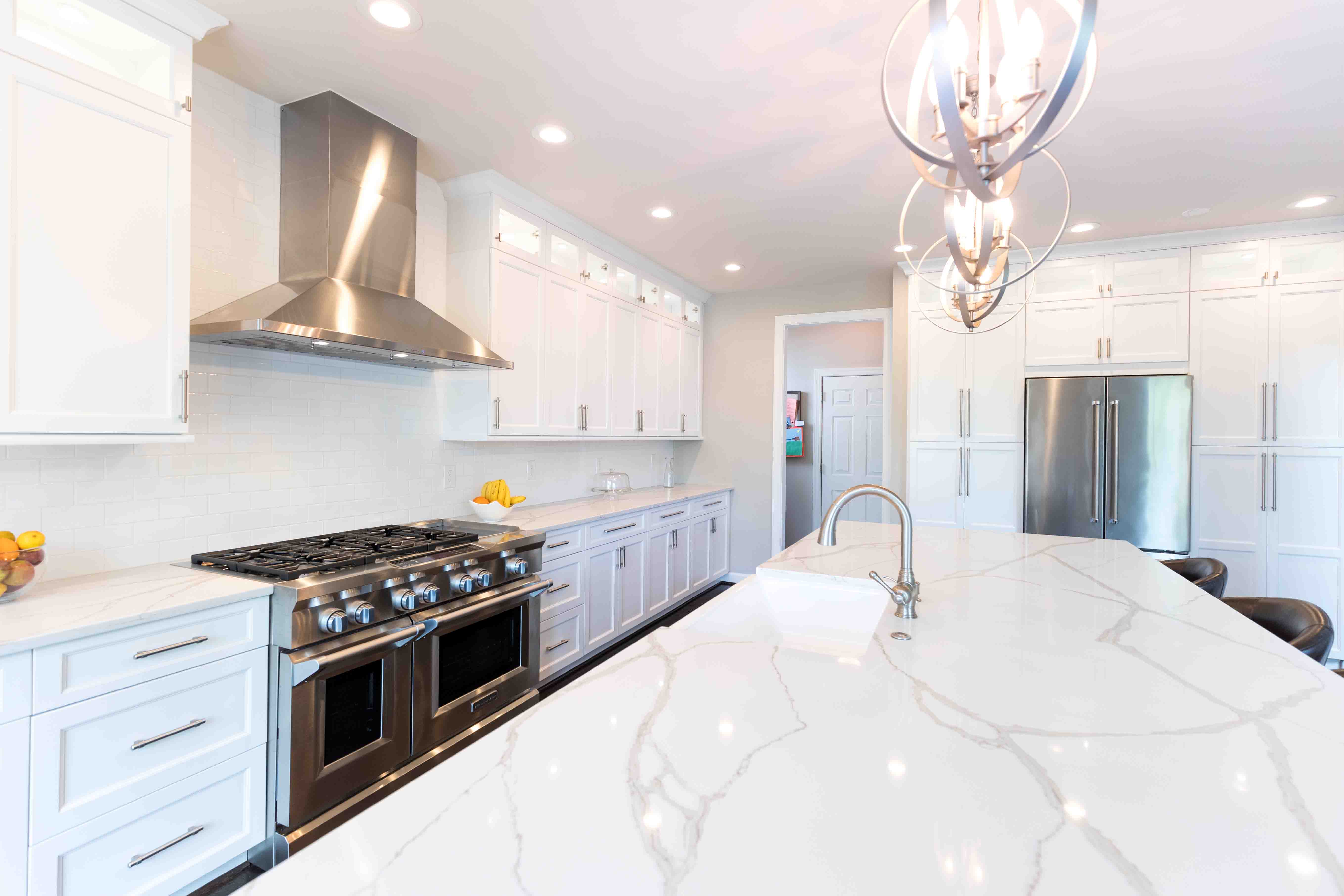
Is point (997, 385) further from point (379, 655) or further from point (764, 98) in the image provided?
point (379, 655)

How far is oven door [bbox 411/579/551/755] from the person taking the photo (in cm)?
230

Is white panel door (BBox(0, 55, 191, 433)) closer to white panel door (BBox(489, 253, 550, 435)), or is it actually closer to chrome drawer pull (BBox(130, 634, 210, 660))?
chrome drawer pull (BBox(130, 634, 210, 660))

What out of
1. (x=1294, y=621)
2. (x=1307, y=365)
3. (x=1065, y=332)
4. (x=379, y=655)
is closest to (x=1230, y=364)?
(x=1307, y=365)

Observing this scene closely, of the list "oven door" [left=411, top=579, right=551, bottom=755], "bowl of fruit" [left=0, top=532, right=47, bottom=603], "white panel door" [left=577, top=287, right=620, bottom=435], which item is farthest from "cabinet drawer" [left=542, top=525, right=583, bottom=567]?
"bowl of fruit" [left=0, top=532, right=47, bottom=603]

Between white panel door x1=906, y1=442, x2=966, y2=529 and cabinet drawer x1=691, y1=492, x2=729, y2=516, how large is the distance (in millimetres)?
1458

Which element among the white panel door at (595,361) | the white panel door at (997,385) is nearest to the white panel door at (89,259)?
the white panel door at (595,361)

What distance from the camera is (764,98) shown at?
2.33 meters

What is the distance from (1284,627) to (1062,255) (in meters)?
2.77

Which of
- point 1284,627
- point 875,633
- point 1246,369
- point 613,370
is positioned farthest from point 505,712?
point 1246,369

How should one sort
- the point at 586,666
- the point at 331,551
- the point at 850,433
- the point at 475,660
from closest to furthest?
the point at 331,551 < the point at 475,660 < the point at 586,666 < the point at 850,433

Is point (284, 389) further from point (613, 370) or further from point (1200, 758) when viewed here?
point (1200, 758)

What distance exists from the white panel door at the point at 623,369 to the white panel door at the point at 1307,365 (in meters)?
3.75

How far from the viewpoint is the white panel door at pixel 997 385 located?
13.5 ft

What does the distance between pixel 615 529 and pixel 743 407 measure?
2096mm
